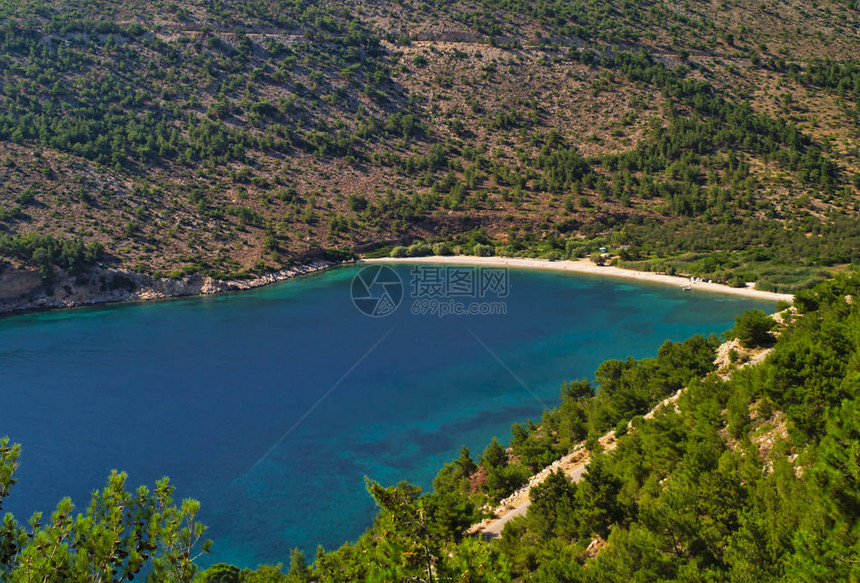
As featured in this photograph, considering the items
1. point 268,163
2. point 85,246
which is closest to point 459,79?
point 268,163

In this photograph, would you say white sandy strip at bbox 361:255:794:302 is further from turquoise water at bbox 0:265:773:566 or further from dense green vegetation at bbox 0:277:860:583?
dense green vegetation at bbox 0:277:860:583

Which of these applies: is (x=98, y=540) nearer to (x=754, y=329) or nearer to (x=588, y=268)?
(x=754, y=329)

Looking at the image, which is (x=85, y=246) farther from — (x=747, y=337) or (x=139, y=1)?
(x=139, y=1)

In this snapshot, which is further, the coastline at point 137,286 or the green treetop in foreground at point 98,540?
the coastline at point 137,286

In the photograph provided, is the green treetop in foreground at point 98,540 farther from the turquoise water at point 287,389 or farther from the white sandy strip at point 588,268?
the white sandy strip at point 588,268

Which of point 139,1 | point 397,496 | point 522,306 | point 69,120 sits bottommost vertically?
point 522,306

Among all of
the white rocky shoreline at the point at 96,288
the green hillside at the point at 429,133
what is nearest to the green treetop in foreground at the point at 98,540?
the white rocky shoreline at the point at 96,288
